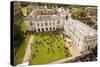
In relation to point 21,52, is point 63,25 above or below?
above

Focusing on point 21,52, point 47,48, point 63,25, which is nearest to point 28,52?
point 21,52

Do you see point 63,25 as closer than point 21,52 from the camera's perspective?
No

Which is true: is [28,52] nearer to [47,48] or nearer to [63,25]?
[47,48]

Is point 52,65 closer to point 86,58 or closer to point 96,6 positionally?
point 86,58

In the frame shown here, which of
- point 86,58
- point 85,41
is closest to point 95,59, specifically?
point 86,58

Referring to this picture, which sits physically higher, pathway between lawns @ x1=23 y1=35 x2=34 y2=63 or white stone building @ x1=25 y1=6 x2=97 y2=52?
white stone building @ x1=25 y1=6 x2=97 y2=52

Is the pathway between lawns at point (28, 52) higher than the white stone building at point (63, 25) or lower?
lower

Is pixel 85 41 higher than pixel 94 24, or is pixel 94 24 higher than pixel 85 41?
pixel 94 24

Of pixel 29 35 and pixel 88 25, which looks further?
pixel 88 25
